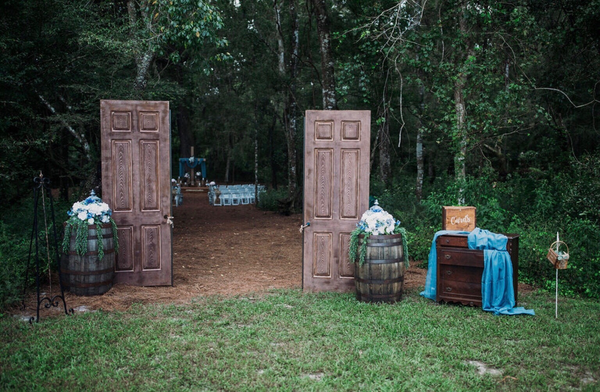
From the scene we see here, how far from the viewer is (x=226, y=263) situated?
9586mm

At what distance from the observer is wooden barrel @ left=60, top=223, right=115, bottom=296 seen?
6715mm

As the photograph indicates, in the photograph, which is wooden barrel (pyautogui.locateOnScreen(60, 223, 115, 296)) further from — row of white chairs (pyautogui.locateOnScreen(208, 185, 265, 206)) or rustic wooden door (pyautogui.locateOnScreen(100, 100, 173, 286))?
row of white chairs (pyautogui.locateOnScreen(208, 185, 265, 206))

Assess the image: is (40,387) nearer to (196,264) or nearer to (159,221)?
(159,221)

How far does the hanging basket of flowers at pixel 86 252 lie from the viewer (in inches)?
264

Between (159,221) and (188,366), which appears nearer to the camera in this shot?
(188,366)

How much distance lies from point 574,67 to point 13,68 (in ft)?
40.5

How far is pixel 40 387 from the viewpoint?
13.0 ft

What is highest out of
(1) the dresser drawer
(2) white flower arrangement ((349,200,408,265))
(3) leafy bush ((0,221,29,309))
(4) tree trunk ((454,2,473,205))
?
(4) tree trunk ((454,2,473,205))

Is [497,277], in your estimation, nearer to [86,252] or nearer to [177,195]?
[86,252]

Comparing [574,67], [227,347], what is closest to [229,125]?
[574,67]

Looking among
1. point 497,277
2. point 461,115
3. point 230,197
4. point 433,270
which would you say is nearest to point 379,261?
point 433,270

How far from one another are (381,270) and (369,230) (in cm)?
56

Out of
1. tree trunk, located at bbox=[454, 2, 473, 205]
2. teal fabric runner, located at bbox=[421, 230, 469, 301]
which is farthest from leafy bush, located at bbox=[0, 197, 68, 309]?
tree trunk, located at bbox=[454, 2, 473, 205]

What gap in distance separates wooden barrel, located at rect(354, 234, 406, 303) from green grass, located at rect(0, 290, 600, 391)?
0.59 ft
